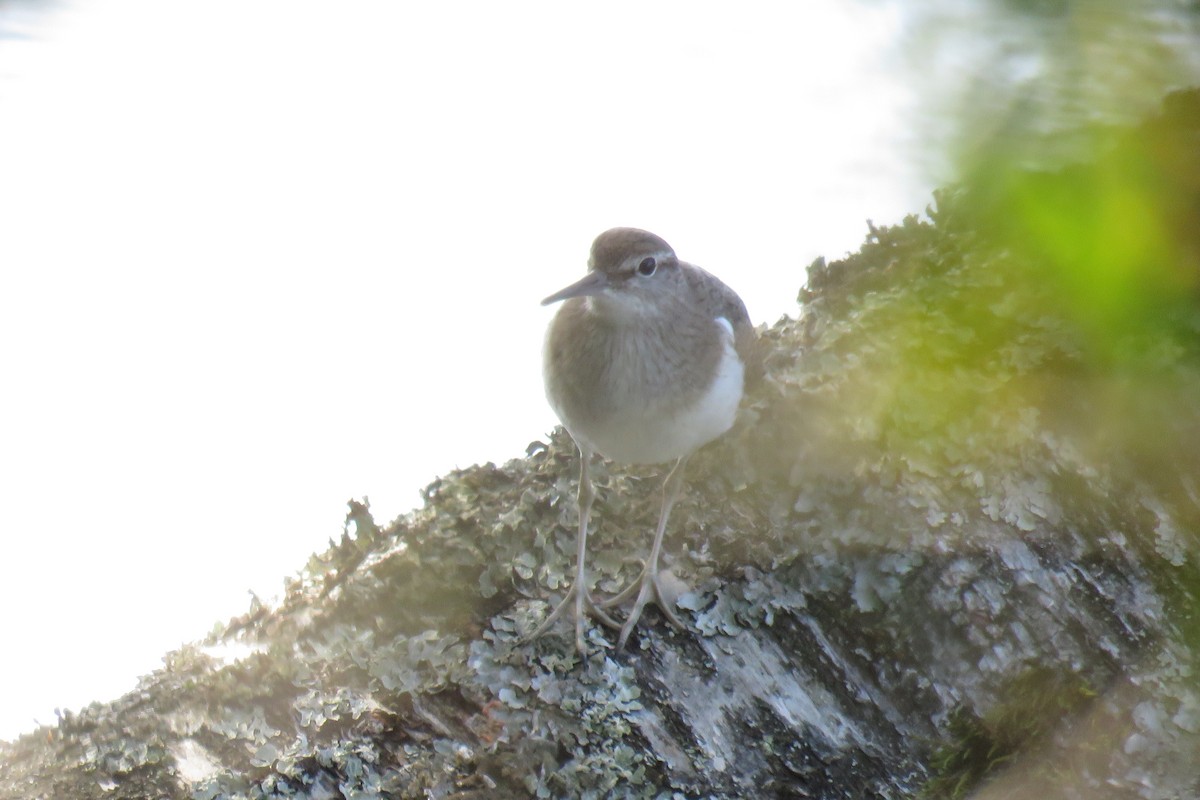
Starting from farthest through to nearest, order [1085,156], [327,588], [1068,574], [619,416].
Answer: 1. [619,416]
2. [327,588]
3. [1068,574]
4. [1085,156]

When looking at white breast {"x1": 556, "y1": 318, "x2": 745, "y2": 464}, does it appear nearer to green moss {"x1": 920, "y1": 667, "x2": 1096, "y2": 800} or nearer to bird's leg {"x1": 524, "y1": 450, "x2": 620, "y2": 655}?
bird's leg {"x1": 524, "y1": 450, "x2": 620, "y2": 655}

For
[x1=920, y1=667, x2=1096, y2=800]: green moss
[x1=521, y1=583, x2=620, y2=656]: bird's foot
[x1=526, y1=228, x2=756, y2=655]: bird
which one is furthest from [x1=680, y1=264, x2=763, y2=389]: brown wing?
[x1=920, y1=667, x2=1096, y2=800]: green moss

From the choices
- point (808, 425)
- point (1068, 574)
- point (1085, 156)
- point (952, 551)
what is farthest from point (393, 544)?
point (1085, 156)

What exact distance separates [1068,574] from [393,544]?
2.52 meters

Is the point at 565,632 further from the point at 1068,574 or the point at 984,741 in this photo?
the point at 1068,574

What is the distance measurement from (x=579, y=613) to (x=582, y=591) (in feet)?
0.85

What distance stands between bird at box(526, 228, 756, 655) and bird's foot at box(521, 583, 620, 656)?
1.41ft

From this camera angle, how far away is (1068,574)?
3.58 m

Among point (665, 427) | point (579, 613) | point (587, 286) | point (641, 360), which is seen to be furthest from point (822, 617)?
point (587, 286)

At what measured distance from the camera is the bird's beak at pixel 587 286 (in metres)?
4.51

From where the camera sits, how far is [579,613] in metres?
3.57

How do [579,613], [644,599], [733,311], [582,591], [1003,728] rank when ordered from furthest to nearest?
[733,311] < [582,591] < [644,599] < [579,613] < [1003,728]

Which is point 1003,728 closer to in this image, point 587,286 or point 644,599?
point 644,599

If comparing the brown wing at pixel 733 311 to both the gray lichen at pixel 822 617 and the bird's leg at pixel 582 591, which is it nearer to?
the gray lichen at pixel 822 617
